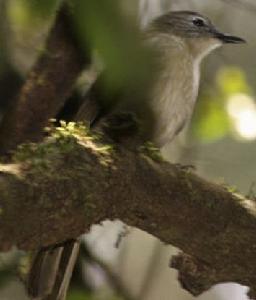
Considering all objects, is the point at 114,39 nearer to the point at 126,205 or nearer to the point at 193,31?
the point at 126,205

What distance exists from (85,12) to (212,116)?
1.66 m

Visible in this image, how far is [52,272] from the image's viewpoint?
168cm

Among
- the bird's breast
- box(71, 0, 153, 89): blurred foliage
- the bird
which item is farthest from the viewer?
the bird's breast

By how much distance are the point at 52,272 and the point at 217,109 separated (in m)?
0.82

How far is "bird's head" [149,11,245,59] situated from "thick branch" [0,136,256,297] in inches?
37.3

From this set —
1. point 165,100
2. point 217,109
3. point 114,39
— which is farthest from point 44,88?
point 114,39

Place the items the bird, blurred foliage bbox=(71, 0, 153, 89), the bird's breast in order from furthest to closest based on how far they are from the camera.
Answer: the bird's breast, the bird, blurred foliage bbox=(71, 0, 153, 89)

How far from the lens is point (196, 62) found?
7.57ft

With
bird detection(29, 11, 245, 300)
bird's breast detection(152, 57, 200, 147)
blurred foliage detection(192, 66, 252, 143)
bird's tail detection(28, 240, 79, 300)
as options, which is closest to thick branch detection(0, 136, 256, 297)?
bird detection(29, 11, 245, 300)

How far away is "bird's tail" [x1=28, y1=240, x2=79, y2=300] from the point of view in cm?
165

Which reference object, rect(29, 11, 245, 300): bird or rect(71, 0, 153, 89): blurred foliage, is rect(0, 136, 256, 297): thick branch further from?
rect(71, 0, 153, 89): blurred foliage

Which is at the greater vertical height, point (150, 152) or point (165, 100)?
point (165, 100)

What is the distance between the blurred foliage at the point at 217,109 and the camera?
7.21 feet

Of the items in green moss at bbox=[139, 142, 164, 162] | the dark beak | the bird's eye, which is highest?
the bird's eye
